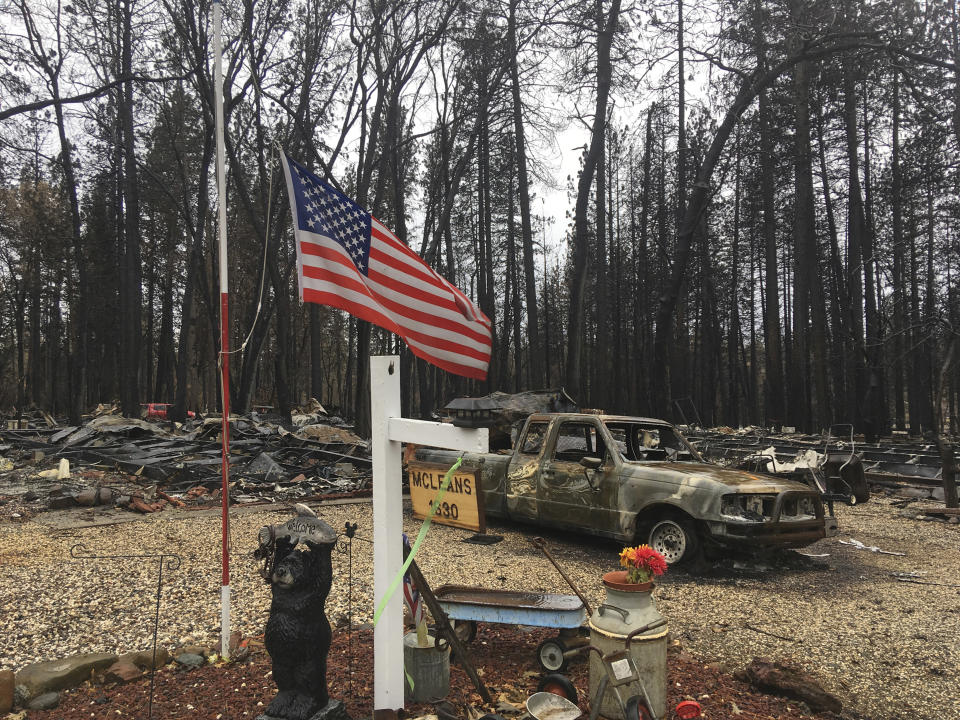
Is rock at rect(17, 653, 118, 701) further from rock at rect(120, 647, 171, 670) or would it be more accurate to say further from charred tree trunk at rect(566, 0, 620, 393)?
charred tree trunk at rect(566, 0, 620, 393)

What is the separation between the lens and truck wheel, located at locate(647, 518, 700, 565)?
6785 millimetres

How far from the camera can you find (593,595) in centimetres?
584

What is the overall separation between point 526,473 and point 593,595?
269 centimetres

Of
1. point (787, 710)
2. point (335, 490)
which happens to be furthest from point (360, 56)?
point (787, 710)

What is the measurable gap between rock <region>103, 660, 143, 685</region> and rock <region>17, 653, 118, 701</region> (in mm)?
68

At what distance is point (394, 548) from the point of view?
3.17 metres

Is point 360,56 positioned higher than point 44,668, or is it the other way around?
point 360,56

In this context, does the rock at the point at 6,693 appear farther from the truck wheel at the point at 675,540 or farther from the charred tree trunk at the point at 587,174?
the charred tree trunk at the point at 587,174

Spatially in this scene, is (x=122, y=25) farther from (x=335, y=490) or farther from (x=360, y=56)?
(x=335, y=490)

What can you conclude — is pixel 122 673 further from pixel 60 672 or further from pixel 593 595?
pixel 593 595

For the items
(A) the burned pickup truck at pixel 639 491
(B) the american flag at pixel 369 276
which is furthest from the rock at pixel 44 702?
(A) the burned pickup truck at pixel 639 491

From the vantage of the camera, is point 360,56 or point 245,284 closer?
point 360,56

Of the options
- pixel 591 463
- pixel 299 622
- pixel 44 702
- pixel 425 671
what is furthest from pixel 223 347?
pixel 591 463

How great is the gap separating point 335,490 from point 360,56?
12.7 metres
